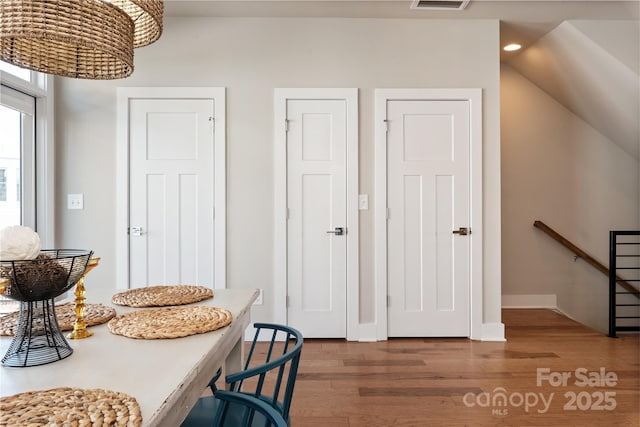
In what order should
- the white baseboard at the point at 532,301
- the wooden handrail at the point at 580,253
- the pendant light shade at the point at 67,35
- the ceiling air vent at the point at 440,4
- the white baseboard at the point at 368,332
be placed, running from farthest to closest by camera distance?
the white baseboard at the point at 532,301
the wooden handrail at the point at 580,253
the white baseboard at the point at 368,332
the ceiling air vent at the point at 440,4
the pendant light shade at the point at 67,35

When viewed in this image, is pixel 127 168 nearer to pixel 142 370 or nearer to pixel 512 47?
pixel 142 370

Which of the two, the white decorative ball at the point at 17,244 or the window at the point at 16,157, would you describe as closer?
the white decorative ball at the point at 17,244

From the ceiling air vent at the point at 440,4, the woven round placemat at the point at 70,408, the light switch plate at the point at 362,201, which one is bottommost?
the woven round placemat at the point at 70,408

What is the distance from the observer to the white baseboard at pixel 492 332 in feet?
10.5

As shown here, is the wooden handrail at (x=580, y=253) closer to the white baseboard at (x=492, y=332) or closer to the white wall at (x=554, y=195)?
the white wall at (x=554, y=195)

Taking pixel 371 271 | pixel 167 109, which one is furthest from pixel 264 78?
pixel 371 271

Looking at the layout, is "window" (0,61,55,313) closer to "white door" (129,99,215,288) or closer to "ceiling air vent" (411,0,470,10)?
"white door" (129,99,215,288)

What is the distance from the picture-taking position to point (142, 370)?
0.85 metres

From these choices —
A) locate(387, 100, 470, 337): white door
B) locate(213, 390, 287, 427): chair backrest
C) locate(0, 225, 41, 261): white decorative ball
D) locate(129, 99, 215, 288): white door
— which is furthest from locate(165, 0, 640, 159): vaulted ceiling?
locate(213, 390, 287, 427): chair backrest

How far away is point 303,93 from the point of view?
3211 millimetres

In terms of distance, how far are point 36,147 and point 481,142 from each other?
3727 mm

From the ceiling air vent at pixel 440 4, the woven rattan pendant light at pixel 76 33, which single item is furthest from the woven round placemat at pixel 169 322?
the ceiling air vent at pixel 440 4

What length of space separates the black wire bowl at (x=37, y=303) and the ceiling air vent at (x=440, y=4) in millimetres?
3045

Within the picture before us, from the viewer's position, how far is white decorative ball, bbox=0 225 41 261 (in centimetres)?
86
